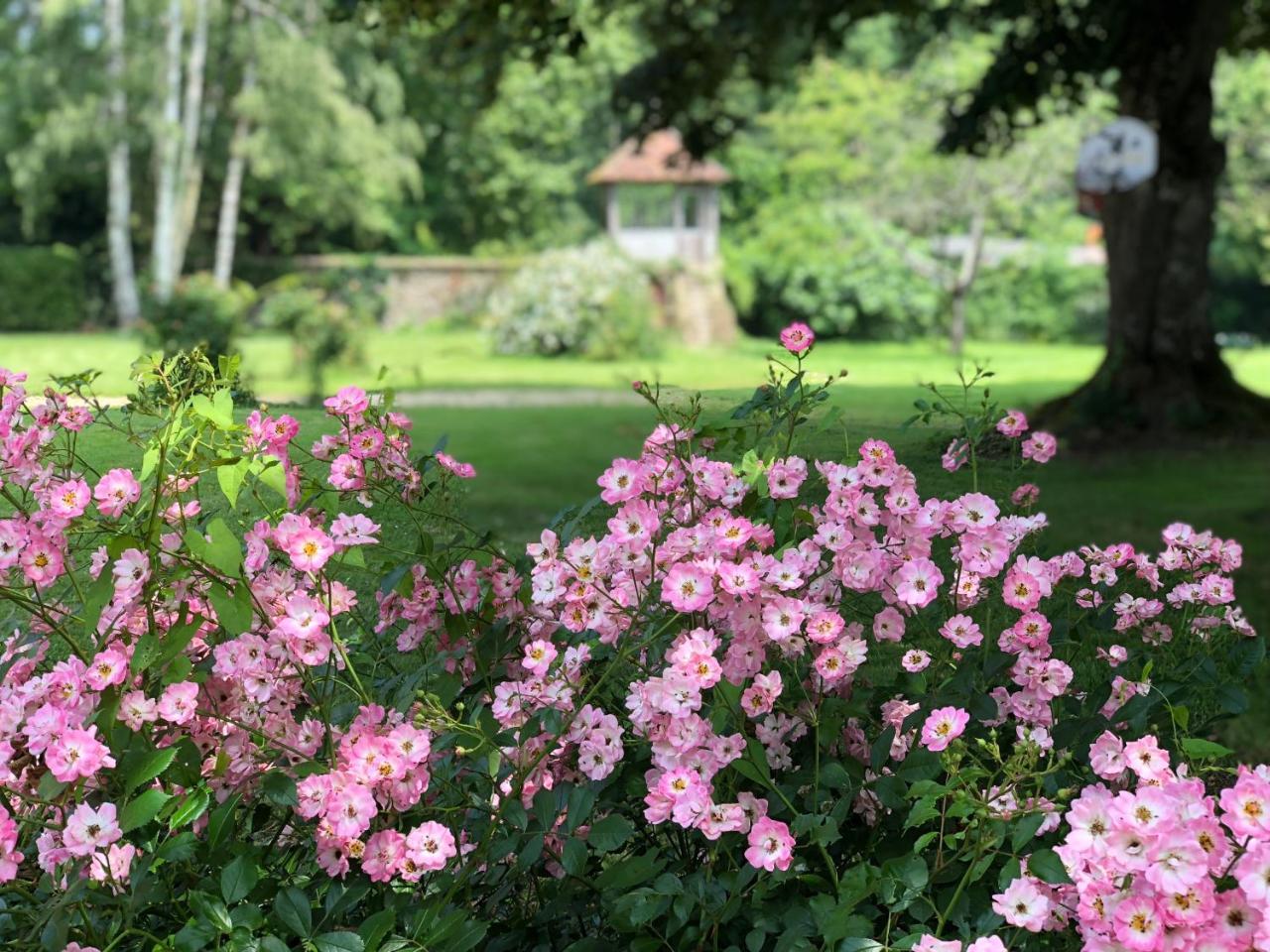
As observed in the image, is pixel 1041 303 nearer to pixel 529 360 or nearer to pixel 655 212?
pixel 655 212

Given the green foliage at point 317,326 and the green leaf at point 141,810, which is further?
the green foliage at point 317,326

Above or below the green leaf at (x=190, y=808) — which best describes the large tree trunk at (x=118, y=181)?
above

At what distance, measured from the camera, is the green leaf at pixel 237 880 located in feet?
4.67

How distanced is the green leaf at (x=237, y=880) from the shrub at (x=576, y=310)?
20045 mm

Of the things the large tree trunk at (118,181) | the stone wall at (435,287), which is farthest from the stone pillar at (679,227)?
the large tree trunk at (118,181)

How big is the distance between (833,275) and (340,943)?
28.4m

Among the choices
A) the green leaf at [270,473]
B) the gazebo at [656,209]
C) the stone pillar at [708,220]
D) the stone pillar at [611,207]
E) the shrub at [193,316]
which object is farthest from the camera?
the stone pillar at [611,207]

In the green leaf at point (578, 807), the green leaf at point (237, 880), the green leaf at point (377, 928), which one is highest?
the green leaf at point (578, 807)

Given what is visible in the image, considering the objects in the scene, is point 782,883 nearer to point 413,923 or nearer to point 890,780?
point 890,780

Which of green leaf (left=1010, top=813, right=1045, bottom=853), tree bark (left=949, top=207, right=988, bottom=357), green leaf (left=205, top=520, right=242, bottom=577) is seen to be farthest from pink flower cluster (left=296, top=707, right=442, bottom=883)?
tree bark (left=949, top=207, right=988, bottom=357)

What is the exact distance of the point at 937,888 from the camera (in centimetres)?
148

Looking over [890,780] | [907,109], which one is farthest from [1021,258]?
[890,780]

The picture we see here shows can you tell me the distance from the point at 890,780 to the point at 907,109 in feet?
81.8

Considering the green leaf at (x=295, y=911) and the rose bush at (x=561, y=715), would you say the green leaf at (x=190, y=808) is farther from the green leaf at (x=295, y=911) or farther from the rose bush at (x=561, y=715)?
the green leaf at (x=295, y=911)
